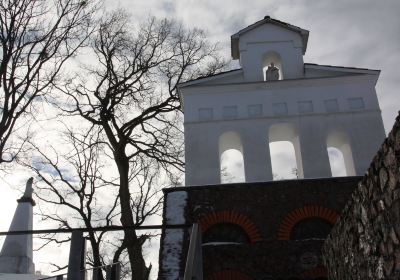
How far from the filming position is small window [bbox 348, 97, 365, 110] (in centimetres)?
1409

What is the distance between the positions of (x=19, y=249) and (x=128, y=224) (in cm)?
421

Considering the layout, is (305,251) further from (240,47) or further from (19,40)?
(19,40)

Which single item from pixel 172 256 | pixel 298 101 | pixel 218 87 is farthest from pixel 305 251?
pixel 218 87

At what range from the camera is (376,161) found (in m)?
3.62

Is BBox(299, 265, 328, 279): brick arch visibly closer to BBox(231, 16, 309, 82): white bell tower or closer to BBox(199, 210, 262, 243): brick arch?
BBox(199, 210, 262, 243): brick arch

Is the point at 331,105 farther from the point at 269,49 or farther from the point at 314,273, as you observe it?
the point at 314,273

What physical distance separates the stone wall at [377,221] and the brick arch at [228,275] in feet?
20.4

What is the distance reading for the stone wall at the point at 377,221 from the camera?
3.27m

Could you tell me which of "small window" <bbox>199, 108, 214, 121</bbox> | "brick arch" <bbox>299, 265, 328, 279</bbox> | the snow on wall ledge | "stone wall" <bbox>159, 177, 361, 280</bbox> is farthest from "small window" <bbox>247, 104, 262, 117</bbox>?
"brick arch" <bbox>299, 265, 328, 279</bbox>

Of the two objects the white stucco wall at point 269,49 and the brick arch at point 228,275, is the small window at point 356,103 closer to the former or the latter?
the white stucco wall at point 269,49

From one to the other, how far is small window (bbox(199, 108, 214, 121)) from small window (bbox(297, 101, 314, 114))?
9.55ft

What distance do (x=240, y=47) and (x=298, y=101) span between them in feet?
10.1

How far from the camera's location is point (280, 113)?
563 inches

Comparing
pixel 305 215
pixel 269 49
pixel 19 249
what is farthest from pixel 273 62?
pixel 19 249
